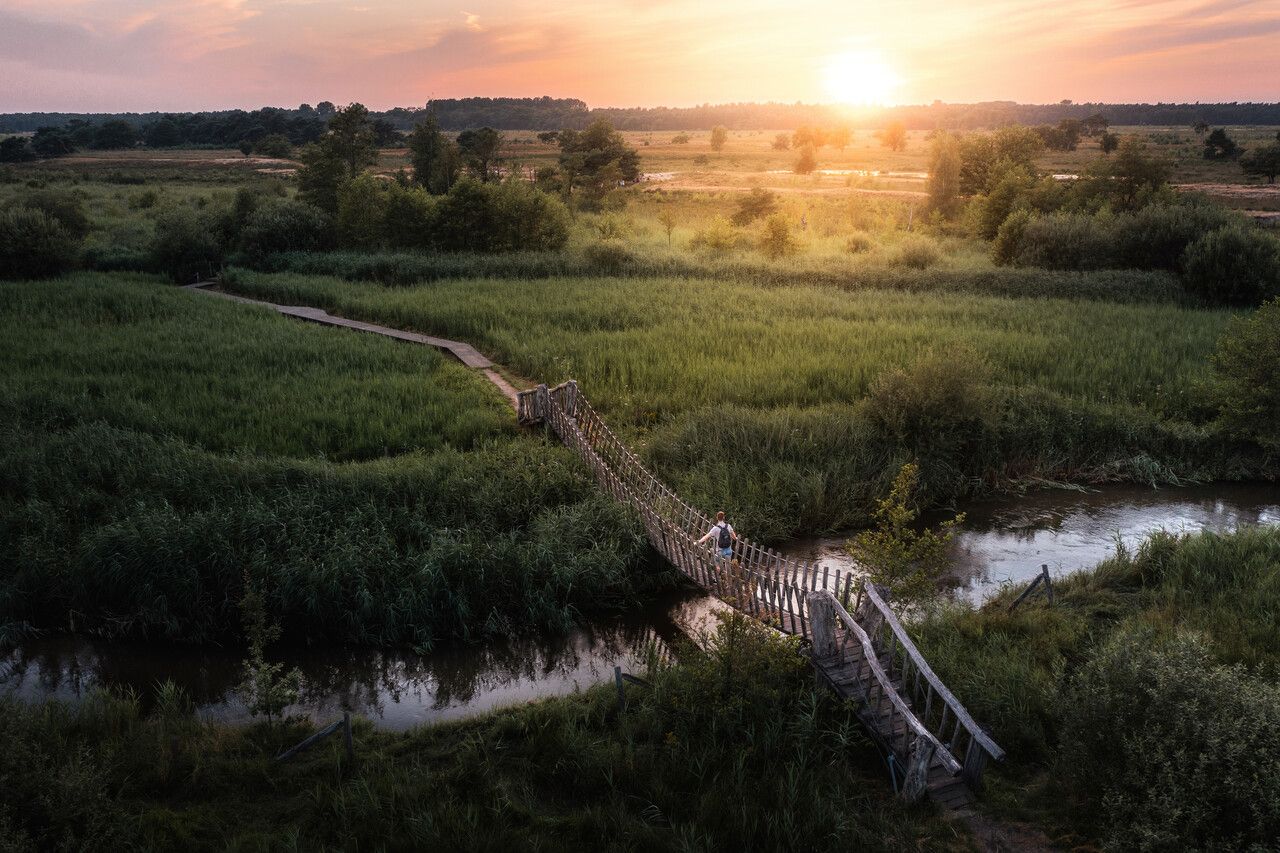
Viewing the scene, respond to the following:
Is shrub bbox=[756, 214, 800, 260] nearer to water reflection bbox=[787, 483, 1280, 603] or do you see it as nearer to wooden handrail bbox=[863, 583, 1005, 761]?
water reflection bbox=[787, 483, 1280, 603]

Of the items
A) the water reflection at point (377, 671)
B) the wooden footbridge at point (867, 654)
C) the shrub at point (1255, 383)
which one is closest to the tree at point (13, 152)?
the water reflection at point (377, 671)

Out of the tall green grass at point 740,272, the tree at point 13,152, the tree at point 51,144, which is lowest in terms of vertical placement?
the tall green grass at point 740,272

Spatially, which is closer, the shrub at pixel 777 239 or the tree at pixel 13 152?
the shrub at pixel 777 239

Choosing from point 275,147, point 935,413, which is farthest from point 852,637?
point 275,147

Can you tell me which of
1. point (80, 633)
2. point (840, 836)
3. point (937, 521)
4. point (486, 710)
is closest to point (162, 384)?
point (80, 633)

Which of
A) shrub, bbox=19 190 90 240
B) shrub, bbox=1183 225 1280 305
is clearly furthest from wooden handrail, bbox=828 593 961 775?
shrub, bbox=19 190 90 240

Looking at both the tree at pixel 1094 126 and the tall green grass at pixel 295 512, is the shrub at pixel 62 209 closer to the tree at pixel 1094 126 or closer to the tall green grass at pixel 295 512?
the tall green grass at pixel 295 512

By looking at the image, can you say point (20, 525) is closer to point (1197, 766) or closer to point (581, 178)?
point (1197, 766)
